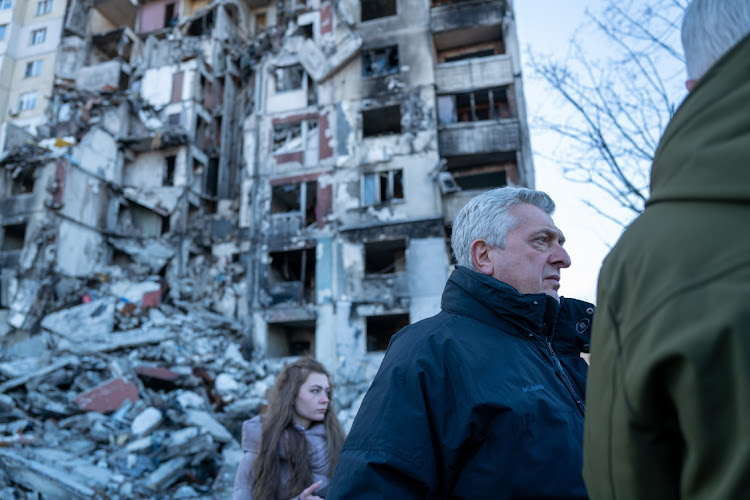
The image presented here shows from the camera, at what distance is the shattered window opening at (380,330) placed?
1944cm

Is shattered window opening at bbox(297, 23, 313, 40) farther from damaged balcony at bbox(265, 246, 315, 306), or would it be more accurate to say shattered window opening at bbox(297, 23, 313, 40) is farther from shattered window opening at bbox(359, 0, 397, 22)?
damaged balcony at bbox(265, 246, 315, 306)

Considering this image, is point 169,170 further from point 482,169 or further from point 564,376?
point 564,376

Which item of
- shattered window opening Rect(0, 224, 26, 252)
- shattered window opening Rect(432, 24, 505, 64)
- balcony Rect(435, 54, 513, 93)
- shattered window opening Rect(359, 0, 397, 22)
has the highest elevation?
shattered window opening Rect(359, 0, 397, 22)

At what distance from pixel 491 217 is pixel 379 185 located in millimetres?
17320

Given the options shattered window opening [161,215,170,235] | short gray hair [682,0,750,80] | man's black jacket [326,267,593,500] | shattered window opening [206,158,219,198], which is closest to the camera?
short gray hair [682,0,750,80]

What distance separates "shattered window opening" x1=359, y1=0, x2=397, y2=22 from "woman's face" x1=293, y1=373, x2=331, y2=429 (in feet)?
72.8

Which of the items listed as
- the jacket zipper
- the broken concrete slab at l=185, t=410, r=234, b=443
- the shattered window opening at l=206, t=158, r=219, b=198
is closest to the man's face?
the jacket zipper

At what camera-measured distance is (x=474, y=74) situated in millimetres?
19578

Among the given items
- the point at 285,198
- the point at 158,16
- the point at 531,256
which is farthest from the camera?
the point at 158,16

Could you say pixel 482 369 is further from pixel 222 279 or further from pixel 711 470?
pixel 222 279

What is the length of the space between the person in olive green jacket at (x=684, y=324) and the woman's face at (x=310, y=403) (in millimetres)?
3096

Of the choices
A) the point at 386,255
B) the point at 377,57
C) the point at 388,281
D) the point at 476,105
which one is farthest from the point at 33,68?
the point at 388,281

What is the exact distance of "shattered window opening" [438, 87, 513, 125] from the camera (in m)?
19.5

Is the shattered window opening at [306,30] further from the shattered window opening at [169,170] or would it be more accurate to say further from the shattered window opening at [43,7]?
the shattered window opening at [43,7]
